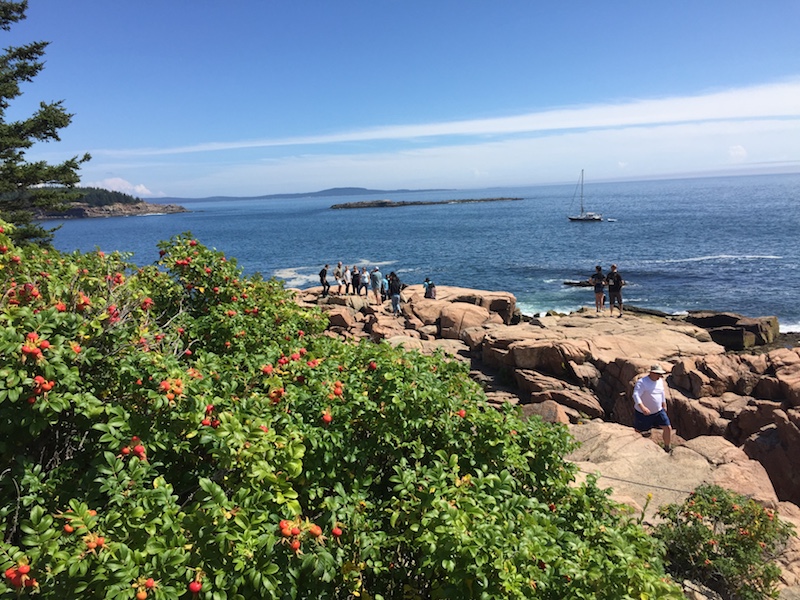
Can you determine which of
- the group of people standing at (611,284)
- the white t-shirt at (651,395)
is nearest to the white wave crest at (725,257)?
the group of people standing at (611,284)

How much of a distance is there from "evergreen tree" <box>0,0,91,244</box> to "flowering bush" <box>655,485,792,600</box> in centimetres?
2801

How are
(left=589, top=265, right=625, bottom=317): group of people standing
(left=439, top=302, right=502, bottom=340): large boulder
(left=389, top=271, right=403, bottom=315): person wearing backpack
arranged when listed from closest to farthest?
1. (left=439, top=302, right=502, bottom=340): large boulder
2. (left=589, top=265, right=625, bottom=317): group of people standing
3. (left=389, top=271, right=403, bottom=315): person wearing backpack

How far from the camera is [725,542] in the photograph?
7227 mm

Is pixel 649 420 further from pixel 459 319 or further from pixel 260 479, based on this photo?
pixel 260 479

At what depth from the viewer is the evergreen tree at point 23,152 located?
1001 inches

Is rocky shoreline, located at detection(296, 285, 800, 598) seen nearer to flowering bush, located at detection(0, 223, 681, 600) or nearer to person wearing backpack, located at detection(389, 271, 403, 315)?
person wearing backpack, located at detection(389, 271, 403, 315)

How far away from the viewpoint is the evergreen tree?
2544cm

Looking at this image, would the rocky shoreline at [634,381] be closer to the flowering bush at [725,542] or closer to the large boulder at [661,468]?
the large boulder at [661,468]

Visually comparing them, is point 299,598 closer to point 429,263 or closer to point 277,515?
point 277,515

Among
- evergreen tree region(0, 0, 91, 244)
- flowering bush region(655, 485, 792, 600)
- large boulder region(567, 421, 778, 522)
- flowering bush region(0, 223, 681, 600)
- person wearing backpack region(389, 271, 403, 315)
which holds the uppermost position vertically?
evergreen tree region(0, 0, 91, 244)

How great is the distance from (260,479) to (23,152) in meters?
30.4

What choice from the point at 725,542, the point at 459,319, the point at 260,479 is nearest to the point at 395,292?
the point at 459,319

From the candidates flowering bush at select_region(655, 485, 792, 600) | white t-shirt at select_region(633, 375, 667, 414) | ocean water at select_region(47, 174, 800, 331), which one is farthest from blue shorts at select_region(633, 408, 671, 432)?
ocean water at select_region(47, 174, 800, 331)

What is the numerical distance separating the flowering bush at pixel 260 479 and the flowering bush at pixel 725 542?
Result: 75.4 inches
